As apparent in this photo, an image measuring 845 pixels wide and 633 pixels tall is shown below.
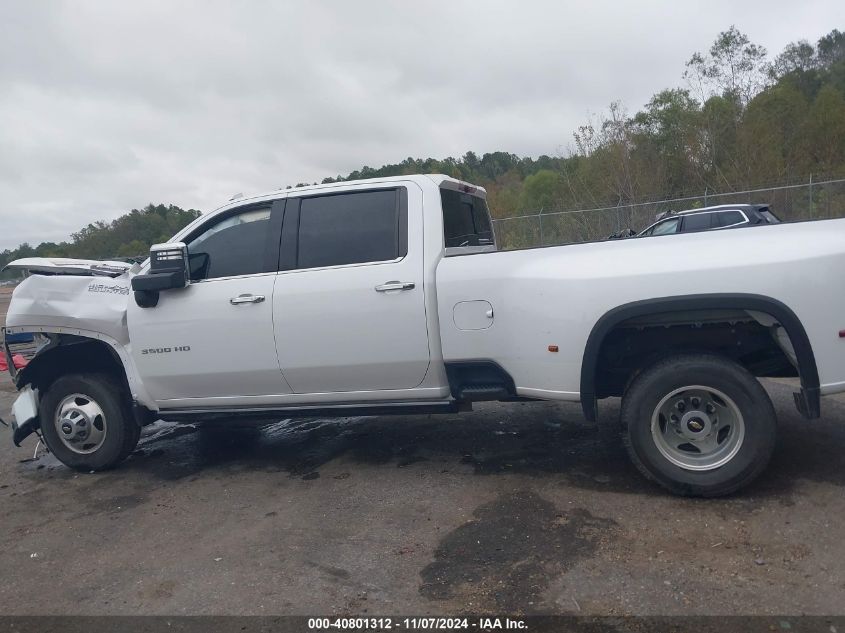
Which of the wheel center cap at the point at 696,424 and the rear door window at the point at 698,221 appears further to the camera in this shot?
the rear door window at the point at 698,221

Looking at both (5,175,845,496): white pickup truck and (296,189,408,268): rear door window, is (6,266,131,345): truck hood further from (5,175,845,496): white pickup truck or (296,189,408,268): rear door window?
(296,189,408,268): rear door window

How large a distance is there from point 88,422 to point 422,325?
2943 millimetres

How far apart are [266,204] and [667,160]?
27.8 metres

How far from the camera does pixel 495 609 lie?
306 centimetres

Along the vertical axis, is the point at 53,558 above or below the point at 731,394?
below

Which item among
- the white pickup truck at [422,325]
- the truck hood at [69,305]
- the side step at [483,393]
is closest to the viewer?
the white pickup truck at [422,325]

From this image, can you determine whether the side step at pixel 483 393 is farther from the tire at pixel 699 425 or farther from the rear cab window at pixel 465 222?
the rear cab window at pixel 465 222

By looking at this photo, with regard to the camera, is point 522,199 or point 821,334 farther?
point 522,199

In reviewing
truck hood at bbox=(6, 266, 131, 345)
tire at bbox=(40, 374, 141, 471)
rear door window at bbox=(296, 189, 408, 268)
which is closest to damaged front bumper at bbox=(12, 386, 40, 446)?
tire at bbox=(40, 374, 141, 471)

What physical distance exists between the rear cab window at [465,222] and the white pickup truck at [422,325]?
25 millimetres

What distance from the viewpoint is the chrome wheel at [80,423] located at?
5.41m

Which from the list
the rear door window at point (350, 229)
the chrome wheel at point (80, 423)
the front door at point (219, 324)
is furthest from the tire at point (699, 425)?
the chrome wheel at point (80, 423)

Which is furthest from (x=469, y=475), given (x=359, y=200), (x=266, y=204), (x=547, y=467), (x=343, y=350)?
(x=266, y=204)

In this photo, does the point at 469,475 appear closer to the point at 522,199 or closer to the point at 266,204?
the point at 266,204
